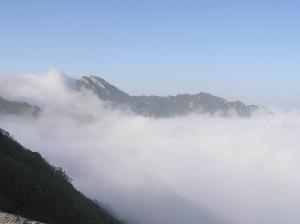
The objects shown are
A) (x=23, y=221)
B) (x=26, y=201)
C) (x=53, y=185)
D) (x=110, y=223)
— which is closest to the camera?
(x=23, y=221)

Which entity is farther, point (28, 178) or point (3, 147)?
point (3, 147)

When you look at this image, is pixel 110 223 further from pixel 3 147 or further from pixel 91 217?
pixel 3 147

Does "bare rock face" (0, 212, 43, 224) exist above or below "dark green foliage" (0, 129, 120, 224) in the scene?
below

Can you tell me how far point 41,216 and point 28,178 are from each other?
6411 mm

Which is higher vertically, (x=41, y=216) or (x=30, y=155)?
(x=30, y=155)

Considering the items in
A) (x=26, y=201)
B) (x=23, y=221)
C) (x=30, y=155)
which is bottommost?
(x=23, y=221)

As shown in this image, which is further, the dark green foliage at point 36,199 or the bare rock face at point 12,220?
the dark green foliage at point 36,199

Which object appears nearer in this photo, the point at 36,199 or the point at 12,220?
the point at 12,220

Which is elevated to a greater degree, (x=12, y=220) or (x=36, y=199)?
(x=36, y=199)

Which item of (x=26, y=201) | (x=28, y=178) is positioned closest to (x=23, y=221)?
(x=26, y=201)

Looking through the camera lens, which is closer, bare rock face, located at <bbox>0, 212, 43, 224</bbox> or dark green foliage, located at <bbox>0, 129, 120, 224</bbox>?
bare rock face, located at <bbox>0, 212, 43, 224</bbox>

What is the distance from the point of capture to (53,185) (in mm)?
49594

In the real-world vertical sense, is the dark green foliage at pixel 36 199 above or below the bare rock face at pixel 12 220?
above

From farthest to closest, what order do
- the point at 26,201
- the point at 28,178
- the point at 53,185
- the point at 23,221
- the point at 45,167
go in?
the point at 45,167
the point at 53,185
the point at 28,178
the point at 26,201
the point at 23,221
